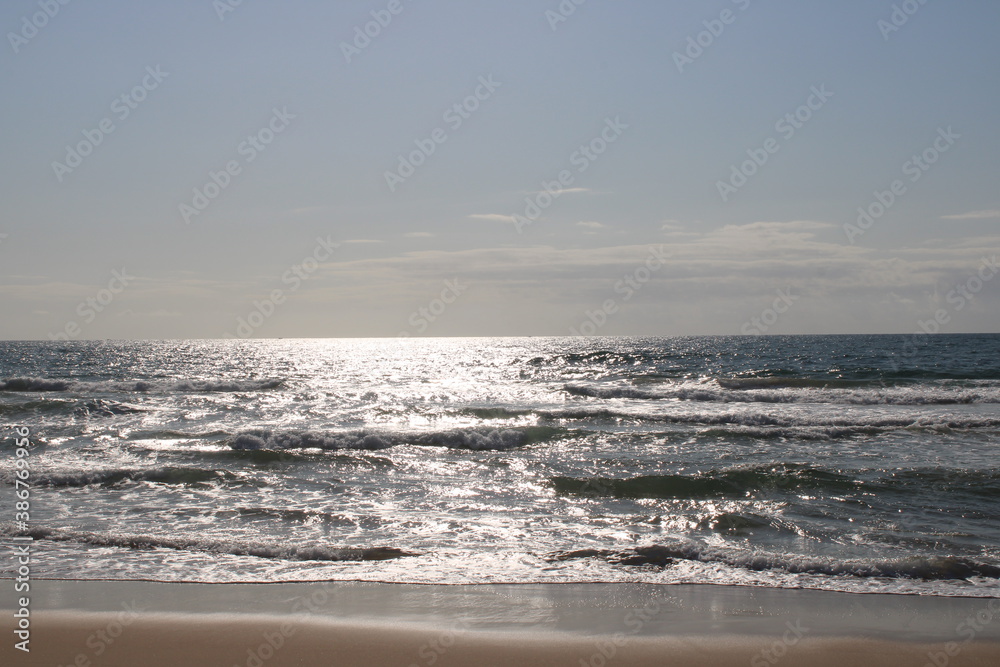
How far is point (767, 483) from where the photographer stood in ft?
42.5

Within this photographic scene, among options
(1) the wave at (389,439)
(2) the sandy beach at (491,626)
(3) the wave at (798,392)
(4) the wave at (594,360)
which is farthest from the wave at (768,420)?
(4) the wave at (594,360)

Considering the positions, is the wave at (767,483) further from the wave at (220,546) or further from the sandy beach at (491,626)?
the sandy beach at (491,626)

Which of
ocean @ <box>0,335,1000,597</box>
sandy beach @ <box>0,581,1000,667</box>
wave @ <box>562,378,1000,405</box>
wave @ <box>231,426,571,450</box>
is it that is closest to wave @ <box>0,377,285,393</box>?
ocean @ <box>0,335,1000,597</box>

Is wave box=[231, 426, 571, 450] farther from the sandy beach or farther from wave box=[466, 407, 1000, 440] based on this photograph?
the sandy beach

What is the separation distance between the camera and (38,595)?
6.83 meters

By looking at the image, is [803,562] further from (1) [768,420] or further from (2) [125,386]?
(2) [125,386]

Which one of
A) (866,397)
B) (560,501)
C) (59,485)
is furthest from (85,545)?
(866,397)

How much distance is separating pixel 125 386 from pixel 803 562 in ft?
132

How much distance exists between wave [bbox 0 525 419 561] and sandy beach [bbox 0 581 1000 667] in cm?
101

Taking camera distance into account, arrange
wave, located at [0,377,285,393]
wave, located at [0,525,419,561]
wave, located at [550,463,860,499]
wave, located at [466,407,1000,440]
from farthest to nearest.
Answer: wave, located at [0,377,285,393] → wave, located at [466,407,1000,440] → wave, located at [550,463,860,499] → wave, located at [0,525,419,561]

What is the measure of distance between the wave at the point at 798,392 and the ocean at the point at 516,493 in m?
1.38

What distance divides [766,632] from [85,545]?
8204 mm

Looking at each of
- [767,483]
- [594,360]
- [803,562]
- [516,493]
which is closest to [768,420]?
[767,483]

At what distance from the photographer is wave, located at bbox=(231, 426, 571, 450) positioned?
1770 centimetres
